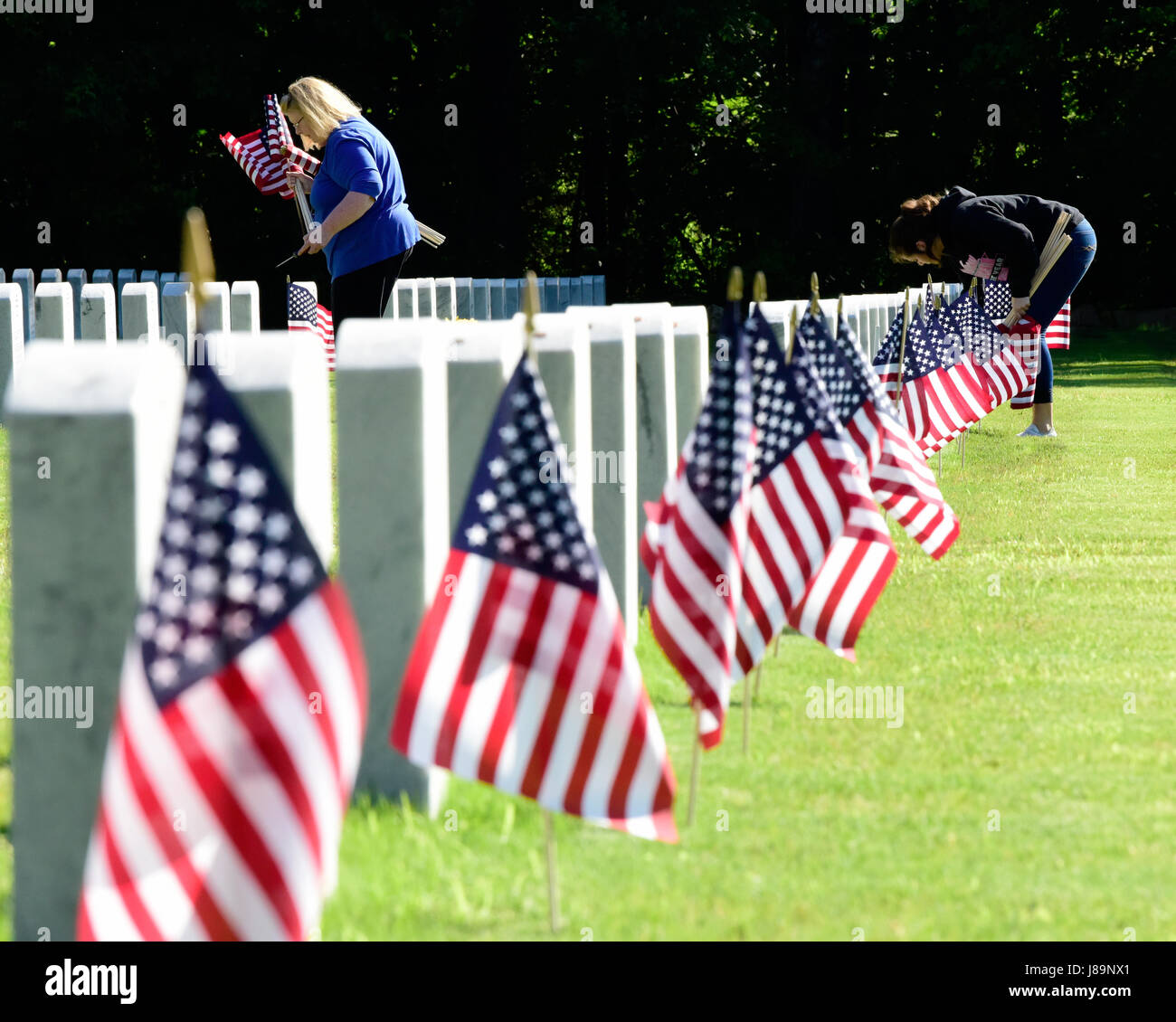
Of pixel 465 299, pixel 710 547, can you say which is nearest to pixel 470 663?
pixel 710 547

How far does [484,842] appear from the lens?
4.20 metres

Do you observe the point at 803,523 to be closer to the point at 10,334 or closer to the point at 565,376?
the point at 565,376

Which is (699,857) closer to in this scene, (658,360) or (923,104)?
(658,360)

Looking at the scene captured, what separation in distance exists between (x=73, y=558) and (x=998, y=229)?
9389 mm

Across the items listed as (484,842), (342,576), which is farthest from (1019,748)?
(342,576)

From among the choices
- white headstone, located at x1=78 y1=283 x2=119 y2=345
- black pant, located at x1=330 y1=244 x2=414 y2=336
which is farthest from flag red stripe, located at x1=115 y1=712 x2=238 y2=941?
white headstone, located at x1=78 y1=283 x2=119 y2=345

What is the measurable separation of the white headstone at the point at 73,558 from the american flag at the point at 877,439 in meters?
3.73

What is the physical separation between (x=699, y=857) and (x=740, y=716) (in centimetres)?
139

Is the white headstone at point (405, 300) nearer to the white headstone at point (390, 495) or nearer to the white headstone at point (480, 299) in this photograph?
the white headstone at point (480, 299)

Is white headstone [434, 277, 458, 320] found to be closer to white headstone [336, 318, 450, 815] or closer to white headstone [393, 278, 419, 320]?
white headstone [393, 278, 419, 320]

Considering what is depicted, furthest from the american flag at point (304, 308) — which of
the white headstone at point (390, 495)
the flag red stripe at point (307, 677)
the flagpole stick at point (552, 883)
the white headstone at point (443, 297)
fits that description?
the flag red stripe at point (307, 677)

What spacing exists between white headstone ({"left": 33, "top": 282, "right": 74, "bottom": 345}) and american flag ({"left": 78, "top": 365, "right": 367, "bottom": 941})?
10.3 metres

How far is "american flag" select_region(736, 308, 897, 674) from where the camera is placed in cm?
517

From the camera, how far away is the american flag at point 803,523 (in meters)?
5.17
